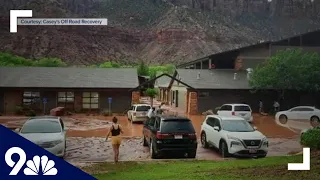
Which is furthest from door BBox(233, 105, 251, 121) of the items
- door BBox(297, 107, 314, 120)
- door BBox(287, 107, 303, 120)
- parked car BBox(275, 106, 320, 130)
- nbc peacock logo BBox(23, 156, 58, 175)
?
nbc peacock logo BBox(23, 156, 58, 175)

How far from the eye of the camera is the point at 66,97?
31.5 meters

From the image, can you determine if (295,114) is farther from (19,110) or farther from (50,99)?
(19,110)

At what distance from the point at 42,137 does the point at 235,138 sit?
231 inches

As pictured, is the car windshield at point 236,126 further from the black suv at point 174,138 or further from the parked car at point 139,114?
the parked car at point 139,114

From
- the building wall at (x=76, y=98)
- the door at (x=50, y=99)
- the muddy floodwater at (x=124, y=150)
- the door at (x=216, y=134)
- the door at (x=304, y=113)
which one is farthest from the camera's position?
the door at (x=50, y=99)

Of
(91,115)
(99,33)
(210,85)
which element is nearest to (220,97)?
(210,85)

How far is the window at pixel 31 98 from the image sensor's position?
30.9 meters

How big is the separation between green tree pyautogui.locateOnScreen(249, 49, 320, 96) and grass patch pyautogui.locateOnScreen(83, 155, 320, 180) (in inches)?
664

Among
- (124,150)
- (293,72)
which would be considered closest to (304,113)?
(293,72)

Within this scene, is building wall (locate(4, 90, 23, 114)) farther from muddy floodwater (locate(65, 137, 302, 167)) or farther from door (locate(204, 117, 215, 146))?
door (locate(204, 117, 215, 146))

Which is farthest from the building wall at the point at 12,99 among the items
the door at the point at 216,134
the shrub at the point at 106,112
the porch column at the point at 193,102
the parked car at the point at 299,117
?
the door at the point at 216,134

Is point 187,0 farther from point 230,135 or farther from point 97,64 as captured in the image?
point 230,135

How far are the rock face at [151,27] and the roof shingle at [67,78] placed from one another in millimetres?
2192

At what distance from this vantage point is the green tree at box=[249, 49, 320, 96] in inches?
1023
